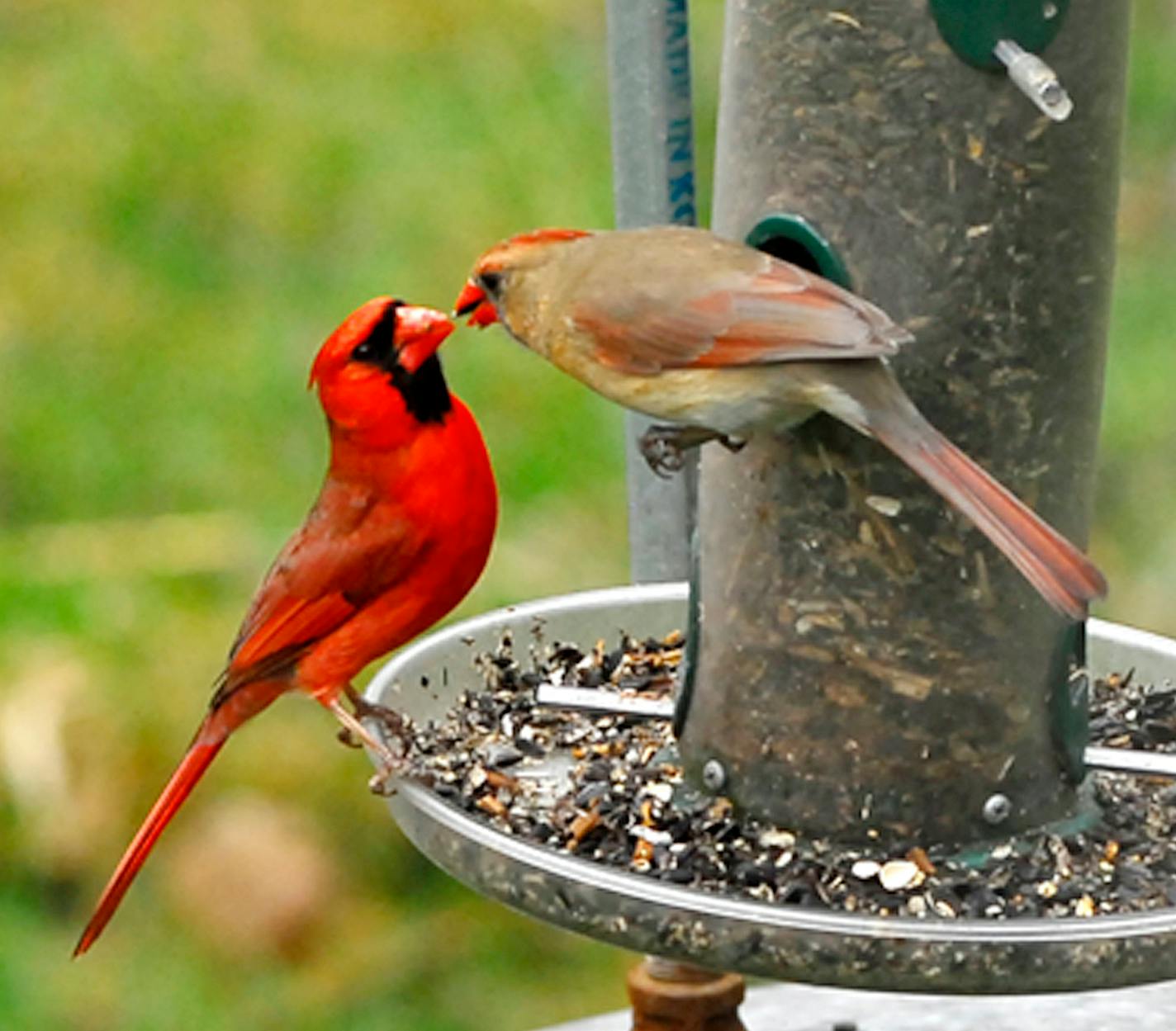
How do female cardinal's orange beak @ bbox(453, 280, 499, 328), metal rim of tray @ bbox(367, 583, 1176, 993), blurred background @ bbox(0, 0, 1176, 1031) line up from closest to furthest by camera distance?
metal rim of tray @ bbox(367, 583, 1176, 993)
female cardinal's orange beak @ bbox(453, 280, 499, 328)
blurred background @ bbox(0, 0, 1176, 1031)

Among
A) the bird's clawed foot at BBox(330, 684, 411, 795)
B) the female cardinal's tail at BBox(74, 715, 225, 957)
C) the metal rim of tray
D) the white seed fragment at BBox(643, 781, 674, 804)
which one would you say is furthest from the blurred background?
the metal rim of tray

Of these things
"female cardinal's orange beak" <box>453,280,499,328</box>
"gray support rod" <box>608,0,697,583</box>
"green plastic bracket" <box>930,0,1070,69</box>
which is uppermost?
"green plastic bracket" <box>930,0,1070,69</box>

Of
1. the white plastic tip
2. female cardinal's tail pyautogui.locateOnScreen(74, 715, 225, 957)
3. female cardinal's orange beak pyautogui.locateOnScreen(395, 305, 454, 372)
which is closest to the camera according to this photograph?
the white plastic tip

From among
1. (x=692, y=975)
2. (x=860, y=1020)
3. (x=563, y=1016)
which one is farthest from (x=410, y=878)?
(x=692, y=975)

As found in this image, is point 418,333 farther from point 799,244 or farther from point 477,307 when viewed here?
point 799,244

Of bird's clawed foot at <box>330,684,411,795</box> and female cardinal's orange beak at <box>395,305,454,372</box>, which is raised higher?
female cardinal's orange beak at <box>395,305,454,372</box>

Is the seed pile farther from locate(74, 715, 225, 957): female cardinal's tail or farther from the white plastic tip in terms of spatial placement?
the white plastic tip

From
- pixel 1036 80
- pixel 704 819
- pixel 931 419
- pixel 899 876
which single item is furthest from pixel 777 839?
pixel 1036 80

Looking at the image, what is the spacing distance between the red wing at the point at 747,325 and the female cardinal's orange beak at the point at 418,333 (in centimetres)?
55

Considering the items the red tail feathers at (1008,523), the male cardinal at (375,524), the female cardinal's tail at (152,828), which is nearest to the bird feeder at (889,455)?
the red tail feathers at (1008,523)

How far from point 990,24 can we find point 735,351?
1.70 feet

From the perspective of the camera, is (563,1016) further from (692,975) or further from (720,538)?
(720,538)

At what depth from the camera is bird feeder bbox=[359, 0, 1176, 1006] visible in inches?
137

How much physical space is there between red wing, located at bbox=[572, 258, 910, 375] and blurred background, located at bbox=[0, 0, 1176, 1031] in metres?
2.40
